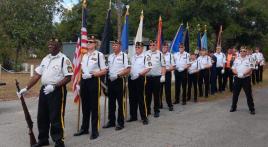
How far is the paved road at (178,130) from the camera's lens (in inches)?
346

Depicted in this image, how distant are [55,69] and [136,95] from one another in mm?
3541

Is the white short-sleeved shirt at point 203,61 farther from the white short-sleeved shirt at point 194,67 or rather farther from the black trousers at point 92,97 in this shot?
the black trousers at point 92,97

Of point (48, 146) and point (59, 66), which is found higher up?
point (59, 66)

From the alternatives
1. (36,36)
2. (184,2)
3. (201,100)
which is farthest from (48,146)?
(184,2)

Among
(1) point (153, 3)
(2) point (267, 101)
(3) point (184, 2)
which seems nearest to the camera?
(2) point (267, 101)

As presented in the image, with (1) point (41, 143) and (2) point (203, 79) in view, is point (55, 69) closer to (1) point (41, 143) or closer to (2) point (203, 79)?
(1) point (41, 143)

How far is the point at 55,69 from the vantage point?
26.9ft

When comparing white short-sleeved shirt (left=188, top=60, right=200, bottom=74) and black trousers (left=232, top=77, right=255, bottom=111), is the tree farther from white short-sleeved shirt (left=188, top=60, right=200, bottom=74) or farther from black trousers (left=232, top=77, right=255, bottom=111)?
black trousers (left=232, top=77, right=255, bottom=111)

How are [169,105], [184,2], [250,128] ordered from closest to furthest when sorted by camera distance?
1. [250,128]
2. [169,105]
3. [184,2]

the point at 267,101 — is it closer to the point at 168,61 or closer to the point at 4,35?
the point at 168,61

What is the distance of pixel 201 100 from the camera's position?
16094mm

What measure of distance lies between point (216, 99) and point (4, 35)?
914 inches

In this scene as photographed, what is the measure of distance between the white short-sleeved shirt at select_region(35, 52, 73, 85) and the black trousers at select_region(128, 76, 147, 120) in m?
3.22

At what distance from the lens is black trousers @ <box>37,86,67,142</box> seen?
8211mm
